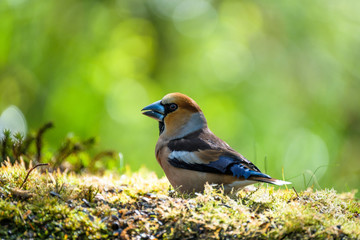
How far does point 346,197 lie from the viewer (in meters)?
5.62

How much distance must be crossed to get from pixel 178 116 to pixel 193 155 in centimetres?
88

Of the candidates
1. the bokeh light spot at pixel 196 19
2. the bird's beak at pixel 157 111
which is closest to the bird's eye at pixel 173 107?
the bird's beak at pixel 157 111

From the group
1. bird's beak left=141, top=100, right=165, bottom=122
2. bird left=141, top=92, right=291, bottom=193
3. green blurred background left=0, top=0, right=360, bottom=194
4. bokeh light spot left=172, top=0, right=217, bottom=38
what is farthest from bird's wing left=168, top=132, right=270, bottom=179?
bokeh light spot left=172, top=0, right=217, bottom=38

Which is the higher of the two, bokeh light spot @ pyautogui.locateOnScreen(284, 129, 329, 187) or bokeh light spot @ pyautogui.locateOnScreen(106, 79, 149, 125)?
bokeh light spot @ pyautogui.locateOnScreen(106, 79, 149, 125)

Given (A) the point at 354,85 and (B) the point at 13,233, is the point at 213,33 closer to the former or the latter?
(A) the point at 354,85

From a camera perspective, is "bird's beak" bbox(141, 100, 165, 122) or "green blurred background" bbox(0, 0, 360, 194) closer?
"bird's beak" bbox(141, 100, 165, 122)

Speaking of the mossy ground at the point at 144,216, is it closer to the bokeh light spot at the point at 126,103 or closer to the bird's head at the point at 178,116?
the bird's head at the point at 178,116

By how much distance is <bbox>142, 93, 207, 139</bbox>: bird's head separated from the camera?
5688mm

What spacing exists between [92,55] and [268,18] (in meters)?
5.48

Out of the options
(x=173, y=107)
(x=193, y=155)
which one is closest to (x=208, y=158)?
(x=193, y=155)

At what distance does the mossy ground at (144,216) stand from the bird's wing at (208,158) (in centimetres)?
40

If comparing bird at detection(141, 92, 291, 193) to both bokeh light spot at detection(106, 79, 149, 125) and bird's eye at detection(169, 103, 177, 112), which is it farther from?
bokeh light spot at detection(106, 79, 149, 125)

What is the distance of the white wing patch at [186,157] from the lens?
4.94 metres

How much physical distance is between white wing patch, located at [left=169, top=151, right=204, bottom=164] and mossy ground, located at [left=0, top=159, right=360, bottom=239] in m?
0.66
